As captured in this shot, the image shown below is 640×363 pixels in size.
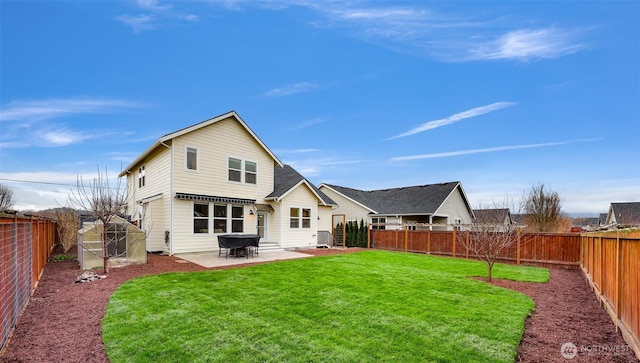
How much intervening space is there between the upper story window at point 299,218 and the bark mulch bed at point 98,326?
32.9 feet

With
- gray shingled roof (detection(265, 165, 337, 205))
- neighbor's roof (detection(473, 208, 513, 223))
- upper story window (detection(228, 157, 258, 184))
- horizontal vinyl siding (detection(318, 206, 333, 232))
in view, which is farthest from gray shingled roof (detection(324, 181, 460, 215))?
upper story window (detection(228, 157, 258, 184))

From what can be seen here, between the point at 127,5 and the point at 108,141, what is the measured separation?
1105cm

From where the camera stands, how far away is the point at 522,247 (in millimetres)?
15180

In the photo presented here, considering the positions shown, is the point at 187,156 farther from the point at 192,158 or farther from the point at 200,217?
the point at 200,217

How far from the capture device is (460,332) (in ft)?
17.3

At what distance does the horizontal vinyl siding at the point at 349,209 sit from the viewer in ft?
87.6

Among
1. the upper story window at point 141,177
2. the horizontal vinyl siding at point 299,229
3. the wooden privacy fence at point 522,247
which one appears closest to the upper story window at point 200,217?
the horizontal vinyl siding at point 299,229

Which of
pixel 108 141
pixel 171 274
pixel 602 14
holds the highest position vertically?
pixel 602 14

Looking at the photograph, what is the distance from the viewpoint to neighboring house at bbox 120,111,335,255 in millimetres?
14961

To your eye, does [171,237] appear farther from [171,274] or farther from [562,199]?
[562,199]

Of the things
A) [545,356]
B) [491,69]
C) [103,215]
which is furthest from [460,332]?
[491,69]

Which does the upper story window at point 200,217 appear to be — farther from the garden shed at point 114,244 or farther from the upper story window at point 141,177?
the upper story window at point 141,177

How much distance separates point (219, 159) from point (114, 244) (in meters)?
6.20

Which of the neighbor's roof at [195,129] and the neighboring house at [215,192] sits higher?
the neighbor's roof at [195,129]
